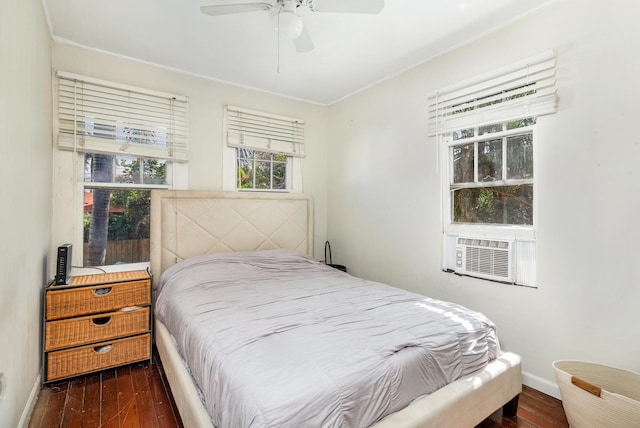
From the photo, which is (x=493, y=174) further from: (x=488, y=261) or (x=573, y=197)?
(x=488, y=261)

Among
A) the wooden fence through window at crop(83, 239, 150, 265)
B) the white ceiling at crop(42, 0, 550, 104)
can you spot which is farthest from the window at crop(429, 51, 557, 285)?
the wooden fence through window at crop(83, 239, 150, 265)

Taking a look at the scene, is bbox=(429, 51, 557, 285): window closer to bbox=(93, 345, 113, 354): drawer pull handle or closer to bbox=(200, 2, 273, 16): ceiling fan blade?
bbox=(200, 2, 273, 16): ceiling fan blade

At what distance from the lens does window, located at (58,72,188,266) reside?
2652mm

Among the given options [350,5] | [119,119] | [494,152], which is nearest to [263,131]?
[119,119]

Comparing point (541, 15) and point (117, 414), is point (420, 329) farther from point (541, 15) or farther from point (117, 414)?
point (541, 15)

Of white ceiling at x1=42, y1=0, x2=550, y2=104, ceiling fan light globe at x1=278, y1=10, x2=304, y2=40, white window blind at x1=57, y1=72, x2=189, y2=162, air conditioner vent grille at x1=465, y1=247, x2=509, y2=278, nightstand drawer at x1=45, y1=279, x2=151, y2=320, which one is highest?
white ceiling at x1=42, y1=0, x2=550, y2=104

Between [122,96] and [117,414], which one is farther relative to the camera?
[122,96]

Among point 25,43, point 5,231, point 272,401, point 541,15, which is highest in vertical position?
point 541,15

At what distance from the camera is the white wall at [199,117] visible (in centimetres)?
261

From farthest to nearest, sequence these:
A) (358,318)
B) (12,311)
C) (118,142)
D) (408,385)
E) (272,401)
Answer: (118,142)
(358,318)
(12,311)
(408,385)
(272,401)

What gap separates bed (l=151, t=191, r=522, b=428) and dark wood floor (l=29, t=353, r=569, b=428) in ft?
0.59

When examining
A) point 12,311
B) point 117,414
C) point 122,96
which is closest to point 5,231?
point 12,311

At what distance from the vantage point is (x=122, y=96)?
2840 mm

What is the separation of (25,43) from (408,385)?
2.67 m
